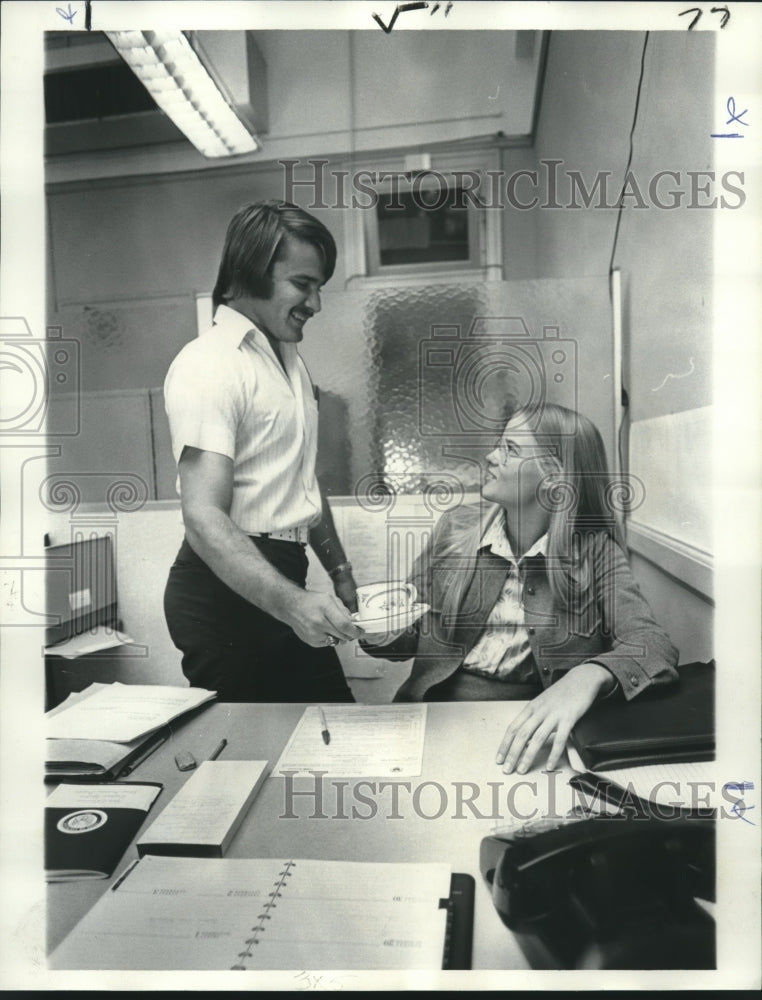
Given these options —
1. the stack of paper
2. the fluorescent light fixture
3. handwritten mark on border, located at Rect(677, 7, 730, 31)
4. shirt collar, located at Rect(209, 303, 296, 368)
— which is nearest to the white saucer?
the stack of paper

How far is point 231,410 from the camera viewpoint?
93 cm

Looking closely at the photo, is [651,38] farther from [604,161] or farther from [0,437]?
[0,437]

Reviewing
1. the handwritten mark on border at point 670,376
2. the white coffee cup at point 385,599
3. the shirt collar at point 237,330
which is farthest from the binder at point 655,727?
the shirt collar at point 237,330

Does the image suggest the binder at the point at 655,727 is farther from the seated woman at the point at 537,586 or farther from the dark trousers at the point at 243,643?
the dark trousers at the point at 243,643

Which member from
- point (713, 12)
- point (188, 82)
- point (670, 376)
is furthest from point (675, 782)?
point (188, 82)

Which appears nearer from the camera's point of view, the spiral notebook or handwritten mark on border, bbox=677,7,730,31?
the spiral notebook

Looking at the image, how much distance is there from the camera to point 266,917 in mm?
821

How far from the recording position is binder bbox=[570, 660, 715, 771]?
843mm

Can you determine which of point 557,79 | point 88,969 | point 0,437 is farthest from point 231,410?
point 88,969

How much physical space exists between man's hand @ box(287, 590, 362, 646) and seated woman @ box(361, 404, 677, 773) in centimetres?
4

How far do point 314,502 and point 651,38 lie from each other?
731 millimetres

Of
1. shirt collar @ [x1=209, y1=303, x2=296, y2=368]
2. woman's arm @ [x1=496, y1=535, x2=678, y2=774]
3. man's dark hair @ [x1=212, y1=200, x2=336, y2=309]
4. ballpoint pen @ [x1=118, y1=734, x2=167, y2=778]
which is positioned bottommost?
ballpoint pen @ [x1=118, y1=734, x2=167, y2=778]

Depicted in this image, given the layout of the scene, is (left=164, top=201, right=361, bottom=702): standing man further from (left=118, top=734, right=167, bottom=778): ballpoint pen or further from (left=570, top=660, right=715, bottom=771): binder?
(left=570, top=660, right=715, bottom=771): binder

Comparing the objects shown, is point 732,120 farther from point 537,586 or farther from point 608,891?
point 608,891
